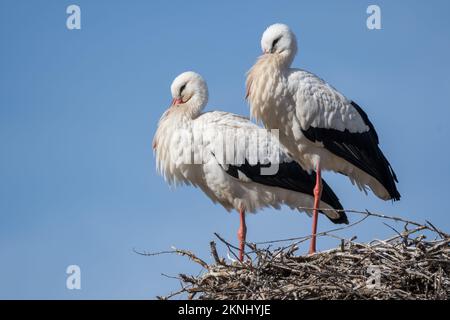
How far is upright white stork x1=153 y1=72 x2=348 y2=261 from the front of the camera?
11805 millimetres

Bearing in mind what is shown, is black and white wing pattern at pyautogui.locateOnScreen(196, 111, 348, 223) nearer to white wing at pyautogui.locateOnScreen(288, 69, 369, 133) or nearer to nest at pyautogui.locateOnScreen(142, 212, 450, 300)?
white wing at pyautogui.locateOnScreen(288, 69, 369, 133)

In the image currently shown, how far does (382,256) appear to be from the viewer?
8.62 meters

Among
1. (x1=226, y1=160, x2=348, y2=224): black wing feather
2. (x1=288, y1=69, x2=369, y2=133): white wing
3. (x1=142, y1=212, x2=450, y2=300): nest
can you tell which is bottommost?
(x1=142, y1=212, x2=450, y2=300): nest

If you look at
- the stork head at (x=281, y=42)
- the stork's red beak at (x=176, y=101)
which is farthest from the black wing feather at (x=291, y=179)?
the stork head at (x=281, y=42)

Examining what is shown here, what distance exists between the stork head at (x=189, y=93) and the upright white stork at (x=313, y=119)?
3.91 feet

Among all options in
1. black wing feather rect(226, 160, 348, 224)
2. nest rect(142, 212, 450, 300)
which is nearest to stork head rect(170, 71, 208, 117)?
black wing feather rect(226, 160, 348, 224)

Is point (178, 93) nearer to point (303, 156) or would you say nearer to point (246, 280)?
point (303, 156)

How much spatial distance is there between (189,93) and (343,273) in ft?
14.4

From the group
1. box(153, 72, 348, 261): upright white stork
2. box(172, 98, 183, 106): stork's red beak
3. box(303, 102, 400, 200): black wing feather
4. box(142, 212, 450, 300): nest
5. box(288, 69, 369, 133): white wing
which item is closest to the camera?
box(142, 212, 450, 300): nest

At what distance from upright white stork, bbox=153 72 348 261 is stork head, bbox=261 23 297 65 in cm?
100

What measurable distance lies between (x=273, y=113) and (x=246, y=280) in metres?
2.49

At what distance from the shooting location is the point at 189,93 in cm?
1254
